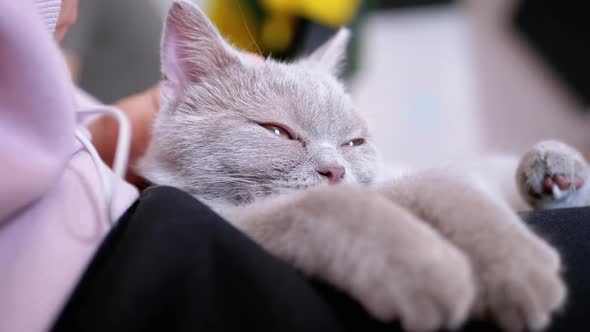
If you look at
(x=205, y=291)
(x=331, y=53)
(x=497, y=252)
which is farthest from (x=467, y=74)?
(x=205, y=291)

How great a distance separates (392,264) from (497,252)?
128 millimetres

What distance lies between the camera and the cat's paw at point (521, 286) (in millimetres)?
435

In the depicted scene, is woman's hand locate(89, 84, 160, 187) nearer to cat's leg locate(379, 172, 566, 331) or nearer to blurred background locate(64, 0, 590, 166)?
cat's leg locate(379, 172, 566, 331)

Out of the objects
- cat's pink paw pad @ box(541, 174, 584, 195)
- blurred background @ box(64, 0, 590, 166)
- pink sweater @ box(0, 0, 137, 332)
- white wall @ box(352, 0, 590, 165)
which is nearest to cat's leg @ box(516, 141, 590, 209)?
cat's pink paw pad @ box(541, 174, 584, 195)

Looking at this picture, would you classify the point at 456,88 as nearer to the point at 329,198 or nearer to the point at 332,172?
the point at 332,172

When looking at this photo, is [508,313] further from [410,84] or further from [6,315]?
[410,84]

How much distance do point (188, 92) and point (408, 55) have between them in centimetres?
287

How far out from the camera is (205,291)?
459mm

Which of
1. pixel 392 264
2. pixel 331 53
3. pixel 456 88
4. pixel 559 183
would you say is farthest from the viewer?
pixel 456 88

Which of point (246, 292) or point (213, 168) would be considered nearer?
point (246, 292)

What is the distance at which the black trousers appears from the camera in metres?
0.44

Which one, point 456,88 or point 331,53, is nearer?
point 331,53

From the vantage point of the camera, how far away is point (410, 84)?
3.34m

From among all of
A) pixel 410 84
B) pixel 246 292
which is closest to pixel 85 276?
pixel 246 292
